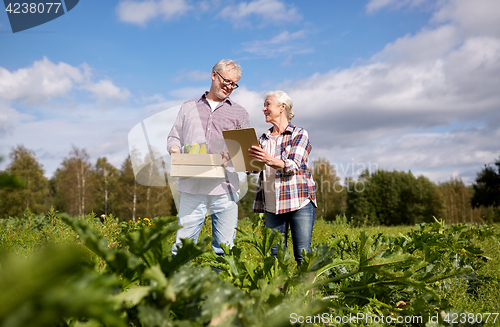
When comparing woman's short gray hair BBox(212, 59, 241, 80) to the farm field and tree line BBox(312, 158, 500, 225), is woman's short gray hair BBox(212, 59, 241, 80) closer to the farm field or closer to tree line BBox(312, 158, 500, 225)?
the farm field

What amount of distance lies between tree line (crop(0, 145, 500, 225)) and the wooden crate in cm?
2277

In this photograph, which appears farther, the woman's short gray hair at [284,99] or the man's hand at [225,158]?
the woman's short gray hair at [284,99]

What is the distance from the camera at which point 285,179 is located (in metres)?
3.42

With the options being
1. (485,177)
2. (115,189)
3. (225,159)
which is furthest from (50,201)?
(485,177)

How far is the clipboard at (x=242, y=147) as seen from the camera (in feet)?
9.93

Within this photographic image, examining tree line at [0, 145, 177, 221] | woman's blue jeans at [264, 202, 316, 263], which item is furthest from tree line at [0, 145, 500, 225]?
woman's blue jeans at [264, 202, 316, 263]

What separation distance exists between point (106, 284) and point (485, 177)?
125ft

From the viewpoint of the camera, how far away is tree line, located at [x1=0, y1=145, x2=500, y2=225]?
3095cm

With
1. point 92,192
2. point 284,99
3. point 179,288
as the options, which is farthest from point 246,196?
point 179,288

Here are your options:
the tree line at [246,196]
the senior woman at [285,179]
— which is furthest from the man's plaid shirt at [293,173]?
the tree line at [246,196]

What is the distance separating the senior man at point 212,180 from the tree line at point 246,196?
883 inches

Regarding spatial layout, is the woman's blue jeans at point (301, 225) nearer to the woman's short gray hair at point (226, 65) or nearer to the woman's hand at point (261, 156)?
the woman's hand at point (261, 156)

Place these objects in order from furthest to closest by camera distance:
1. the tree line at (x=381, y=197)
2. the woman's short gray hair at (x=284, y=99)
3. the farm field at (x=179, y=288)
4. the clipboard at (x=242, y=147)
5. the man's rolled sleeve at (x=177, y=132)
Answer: the tree line at (x=381, y=197) → the woman's short gray hair at (x=284, y=99) → the man's rolled sleeve at (x=177, y=132) → the clipboard at (x=242, y=147) → the farm field at (x=179, y=288)

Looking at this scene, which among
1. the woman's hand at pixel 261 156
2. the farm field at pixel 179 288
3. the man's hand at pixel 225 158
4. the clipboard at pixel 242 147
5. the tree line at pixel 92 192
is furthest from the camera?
the tree line at pixel 92 192
